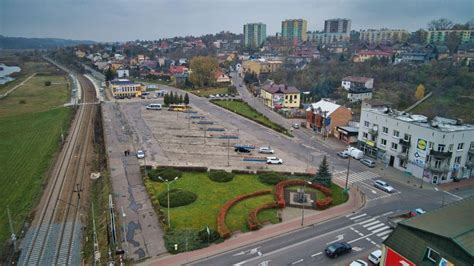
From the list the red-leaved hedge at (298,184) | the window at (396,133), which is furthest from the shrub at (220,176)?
the window at (396,133)

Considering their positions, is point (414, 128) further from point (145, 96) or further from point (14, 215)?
point (145, 96)

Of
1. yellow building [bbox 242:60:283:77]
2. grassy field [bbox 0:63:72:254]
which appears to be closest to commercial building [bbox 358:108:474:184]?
grassy field [bbox 0:63:72:254]

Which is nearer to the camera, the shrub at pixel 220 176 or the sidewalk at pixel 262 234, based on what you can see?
the sidewalk at pixel 262 234

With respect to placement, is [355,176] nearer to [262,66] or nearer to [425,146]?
[425,146]

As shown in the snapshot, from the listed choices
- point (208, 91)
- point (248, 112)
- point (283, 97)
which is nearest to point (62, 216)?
point (248, 112)

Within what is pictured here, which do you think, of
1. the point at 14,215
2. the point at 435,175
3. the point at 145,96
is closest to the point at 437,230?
the point at 435,175

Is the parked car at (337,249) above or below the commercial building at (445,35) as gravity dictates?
below

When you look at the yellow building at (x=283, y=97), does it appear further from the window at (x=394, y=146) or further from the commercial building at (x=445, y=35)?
the commercial building at (x=445, y=35)
